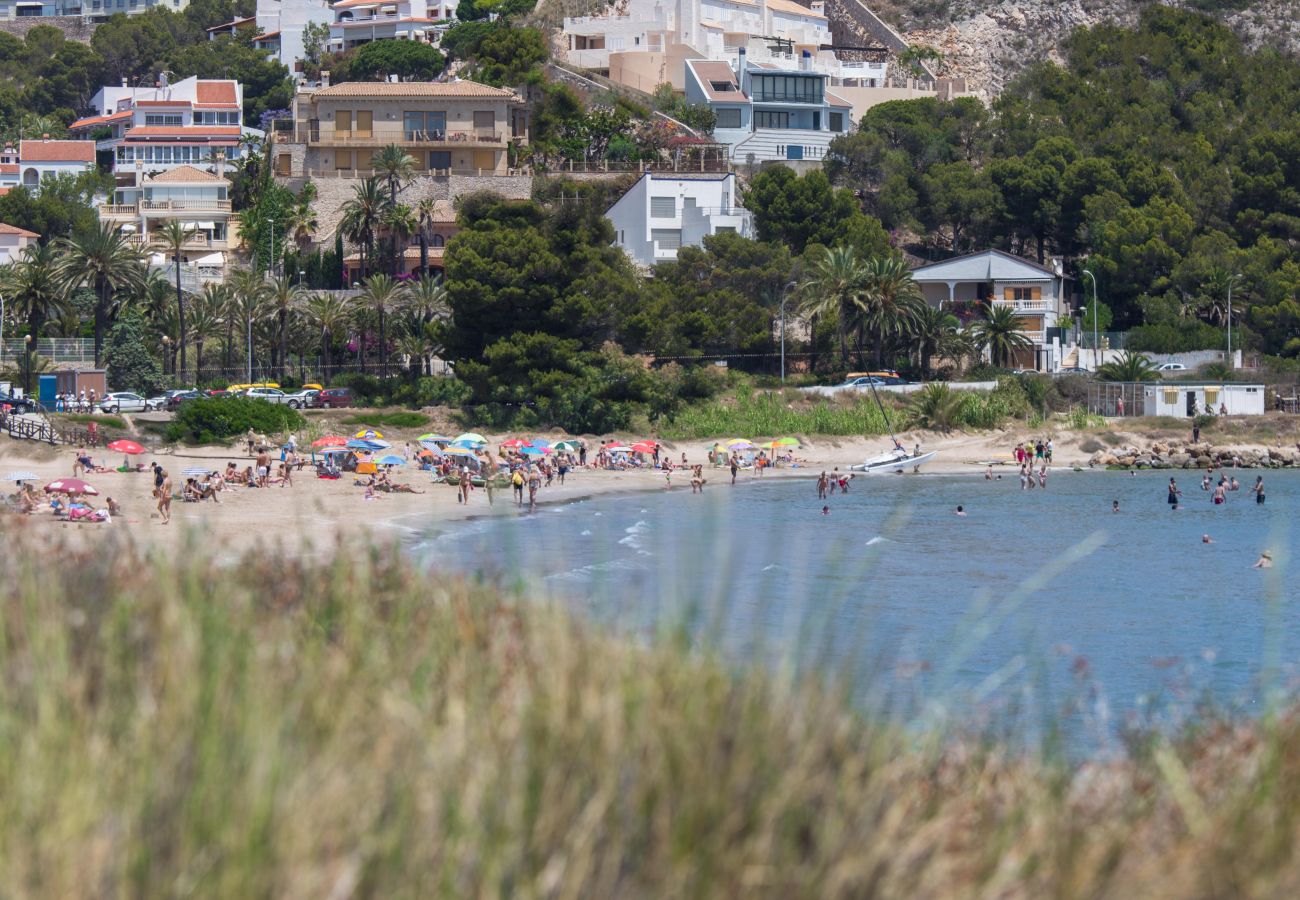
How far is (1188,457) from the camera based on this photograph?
56531 mm

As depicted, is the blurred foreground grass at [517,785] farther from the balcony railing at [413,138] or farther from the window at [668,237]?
the balcony railing at [413,138]

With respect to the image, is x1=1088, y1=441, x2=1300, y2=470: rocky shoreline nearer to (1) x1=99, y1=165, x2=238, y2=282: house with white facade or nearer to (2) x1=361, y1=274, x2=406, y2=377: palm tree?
(2) x1=361, y1=274, x2=406, y2=377: palm tree

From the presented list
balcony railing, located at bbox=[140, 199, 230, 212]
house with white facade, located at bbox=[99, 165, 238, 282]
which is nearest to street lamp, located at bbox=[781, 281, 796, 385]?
house with white facade, located at bbox=[99, 165, 238, 282]

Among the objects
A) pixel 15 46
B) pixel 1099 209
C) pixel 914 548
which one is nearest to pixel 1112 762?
pixel 914 548

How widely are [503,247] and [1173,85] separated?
47315mm

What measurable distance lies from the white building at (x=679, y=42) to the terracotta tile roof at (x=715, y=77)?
4.56 ft

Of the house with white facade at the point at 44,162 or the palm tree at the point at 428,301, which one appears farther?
the house with white facade at the point at 44,162

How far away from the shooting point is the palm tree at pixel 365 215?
6519 cm

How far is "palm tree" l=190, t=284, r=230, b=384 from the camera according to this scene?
197 feet

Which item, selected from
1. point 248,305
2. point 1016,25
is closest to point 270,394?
point 248,305

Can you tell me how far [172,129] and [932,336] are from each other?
48848mm

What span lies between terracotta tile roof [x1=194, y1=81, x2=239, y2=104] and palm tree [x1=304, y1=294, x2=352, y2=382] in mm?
41709

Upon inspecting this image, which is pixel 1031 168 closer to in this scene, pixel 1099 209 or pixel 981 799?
pixel 1099 209

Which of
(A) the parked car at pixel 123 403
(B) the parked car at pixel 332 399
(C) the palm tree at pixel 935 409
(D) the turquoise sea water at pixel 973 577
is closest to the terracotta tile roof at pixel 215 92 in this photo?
(A) the parked car at pixel 123 403
